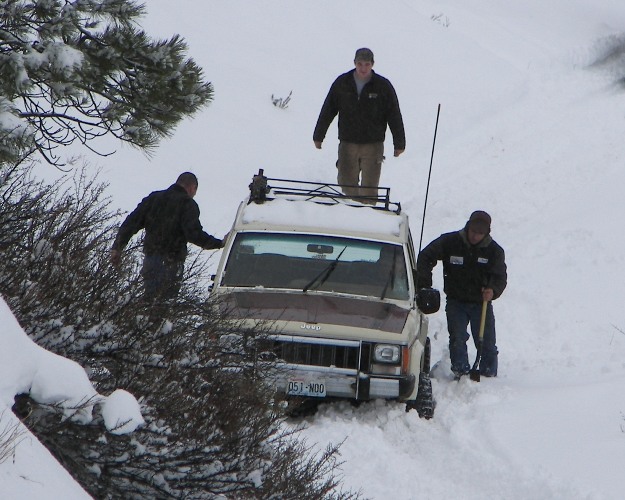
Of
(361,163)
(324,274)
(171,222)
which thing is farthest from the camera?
(361,163)

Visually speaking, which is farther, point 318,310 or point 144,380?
point 318,310

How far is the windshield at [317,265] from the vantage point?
9609 mm

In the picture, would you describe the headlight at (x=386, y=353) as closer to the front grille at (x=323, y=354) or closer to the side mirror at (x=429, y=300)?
the front grille at (x=323, y=354)

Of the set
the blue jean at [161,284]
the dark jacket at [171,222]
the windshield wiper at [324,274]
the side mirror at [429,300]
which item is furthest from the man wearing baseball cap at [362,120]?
the blue jean at [161,284]

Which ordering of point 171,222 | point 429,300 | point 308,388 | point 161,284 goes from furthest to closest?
1. point 171,222
2. point 429,300
3. point 308,388
4. point 161,284

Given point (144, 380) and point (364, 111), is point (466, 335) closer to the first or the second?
point (364, 111)

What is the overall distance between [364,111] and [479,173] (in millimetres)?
6665

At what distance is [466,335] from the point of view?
10938 millimetres

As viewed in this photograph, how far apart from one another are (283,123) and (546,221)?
18.2 ft

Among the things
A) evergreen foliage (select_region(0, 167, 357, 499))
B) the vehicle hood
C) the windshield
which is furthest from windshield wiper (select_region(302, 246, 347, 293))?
evergreen foliage (select_region(0, 167, 357, 499))

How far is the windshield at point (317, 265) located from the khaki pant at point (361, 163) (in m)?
3.20

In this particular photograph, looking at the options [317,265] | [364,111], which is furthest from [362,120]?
[317,265]

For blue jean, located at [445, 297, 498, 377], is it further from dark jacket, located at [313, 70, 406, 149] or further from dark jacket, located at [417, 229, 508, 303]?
dark jacket, located at [313, 70, 406, 149]

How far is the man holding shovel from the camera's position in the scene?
1078 cm
